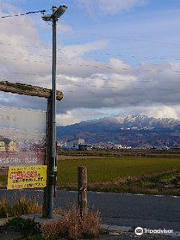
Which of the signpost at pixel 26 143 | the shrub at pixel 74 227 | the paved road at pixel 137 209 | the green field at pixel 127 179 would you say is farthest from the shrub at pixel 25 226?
the paved road at pixel 137 209

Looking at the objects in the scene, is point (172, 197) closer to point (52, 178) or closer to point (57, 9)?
point (52, 178)

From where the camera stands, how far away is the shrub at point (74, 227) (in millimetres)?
8461

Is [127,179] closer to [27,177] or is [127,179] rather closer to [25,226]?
[27,177]

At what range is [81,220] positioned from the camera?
8.75 meters

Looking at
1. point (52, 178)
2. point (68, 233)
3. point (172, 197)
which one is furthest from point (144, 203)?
point (68, 233)

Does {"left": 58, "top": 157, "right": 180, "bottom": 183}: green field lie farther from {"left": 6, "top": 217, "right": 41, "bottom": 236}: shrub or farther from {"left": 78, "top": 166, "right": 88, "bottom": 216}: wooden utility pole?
{"left": 6, "top": 217, "right": 41, "bottom": 236}: shrub

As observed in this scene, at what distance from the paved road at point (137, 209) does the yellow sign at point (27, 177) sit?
2.15m

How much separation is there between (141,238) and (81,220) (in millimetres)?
1319

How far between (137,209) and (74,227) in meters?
5.22

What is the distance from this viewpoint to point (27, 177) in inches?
Answer: 391

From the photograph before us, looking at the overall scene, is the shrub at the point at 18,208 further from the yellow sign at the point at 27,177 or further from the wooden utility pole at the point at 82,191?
the wooden utility pole at the point at 82,191

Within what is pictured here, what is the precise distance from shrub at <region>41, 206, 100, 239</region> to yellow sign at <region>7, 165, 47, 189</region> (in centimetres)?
135

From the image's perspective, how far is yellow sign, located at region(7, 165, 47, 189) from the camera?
9.66 metres

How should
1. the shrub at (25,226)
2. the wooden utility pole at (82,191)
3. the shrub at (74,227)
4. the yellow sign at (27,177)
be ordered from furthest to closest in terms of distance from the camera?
the yellow sign at (27,177) < the wooden utility pole at (82,191) < the shrub at (25,226) < the shrub at (74,227)
